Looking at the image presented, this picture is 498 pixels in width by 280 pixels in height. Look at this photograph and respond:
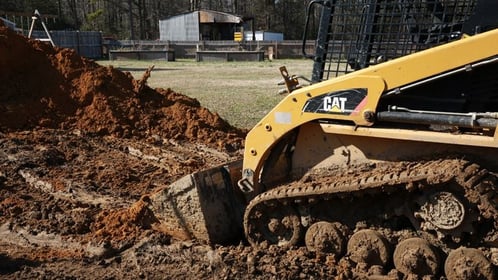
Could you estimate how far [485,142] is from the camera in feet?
12.0

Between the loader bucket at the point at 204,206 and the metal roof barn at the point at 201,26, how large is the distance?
5271cm

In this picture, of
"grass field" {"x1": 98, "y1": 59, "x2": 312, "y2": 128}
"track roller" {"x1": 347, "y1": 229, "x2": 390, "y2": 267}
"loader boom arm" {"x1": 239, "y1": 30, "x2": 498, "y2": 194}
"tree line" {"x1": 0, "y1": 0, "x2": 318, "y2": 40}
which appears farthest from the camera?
"tree line" {"x1": 0, "y1": 0, "x2": 318, "y2": 40}

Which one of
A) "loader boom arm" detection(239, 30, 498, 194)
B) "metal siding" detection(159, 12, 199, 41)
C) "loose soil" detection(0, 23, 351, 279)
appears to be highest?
"metal siding" detection(159, 12, 199, 41)

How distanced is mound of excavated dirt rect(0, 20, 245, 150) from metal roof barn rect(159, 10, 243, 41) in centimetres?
4716

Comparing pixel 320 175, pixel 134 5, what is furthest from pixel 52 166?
pixel 134 5

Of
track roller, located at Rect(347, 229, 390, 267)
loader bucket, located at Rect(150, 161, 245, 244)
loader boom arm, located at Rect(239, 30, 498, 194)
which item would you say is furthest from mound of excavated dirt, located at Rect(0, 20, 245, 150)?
track roller, located at Rect(347, 229, 390, 267)

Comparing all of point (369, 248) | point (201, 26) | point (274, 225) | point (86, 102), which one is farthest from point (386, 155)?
point (201, 26)

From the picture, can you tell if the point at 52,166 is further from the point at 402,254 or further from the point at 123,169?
the point at 402,254

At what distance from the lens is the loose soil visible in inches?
185

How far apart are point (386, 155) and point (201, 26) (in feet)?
185

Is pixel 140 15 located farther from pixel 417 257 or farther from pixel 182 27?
pixel 417 257

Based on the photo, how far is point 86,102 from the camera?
32.4 ft

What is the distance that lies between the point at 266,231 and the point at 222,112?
25.5 ft

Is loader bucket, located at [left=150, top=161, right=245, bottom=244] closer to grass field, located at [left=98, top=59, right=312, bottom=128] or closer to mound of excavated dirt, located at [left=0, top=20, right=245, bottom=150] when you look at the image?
mound of excavated dirt, located at [left=0, top=20, right=245, bottom=150]
